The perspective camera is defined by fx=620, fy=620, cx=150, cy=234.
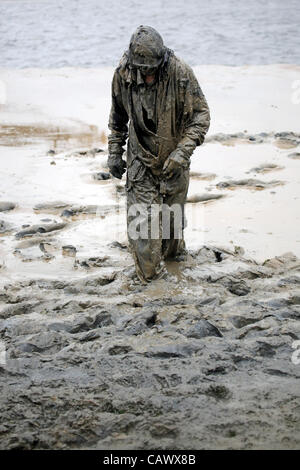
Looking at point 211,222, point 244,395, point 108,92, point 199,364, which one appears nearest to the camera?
point 244,395

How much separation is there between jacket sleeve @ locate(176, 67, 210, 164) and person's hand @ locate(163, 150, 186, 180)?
2 cm

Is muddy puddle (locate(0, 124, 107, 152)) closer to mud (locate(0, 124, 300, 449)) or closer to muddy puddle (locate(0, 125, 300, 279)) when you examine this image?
muddy puddle (locate(0, 125, 300, 279))

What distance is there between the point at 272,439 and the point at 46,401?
43.2 inches

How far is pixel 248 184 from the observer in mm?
6957

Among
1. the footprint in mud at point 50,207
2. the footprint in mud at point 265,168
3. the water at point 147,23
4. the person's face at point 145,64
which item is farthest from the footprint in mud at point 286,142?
the water at point 147,23

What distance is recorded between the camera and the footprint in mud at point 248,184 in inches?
271

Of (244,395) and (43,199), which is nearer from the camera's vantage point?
(244,395)

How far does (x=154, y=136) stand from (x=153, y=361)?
1.77m

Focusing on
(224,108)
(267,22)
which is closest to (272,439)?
(224,108)

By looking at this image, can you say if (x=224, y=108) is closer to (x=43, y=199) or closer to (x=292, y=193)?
(x=292, y=193)

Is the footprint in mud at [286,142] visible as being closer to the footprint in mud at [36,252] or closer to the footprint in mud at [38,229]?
the footprint in mud at [38,229]

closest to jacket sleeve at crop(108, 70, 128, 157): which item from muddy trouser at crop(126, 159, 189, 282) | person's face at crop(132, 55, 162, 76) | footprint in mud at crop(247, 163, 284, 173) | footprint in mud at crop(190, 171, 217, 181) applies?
muddy trouser at crop(126, 159, 189, 282)

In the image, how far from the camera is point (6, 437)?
9.16ft

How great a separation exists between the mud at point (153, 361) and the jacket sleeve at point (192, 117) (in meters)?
1.02
